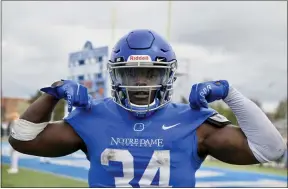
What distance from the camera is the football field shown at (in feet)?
24.0

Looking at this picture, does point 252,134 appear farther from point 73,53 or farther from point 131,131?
point 73,53

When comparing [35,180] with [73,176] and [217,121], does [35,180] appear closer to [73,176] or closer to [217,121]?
[73,176]

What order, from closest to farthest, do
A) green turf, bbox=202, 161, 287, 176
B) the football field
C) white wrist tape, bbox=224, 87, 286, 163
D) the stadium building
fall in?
1. white wrist tape, bbox=224, 87, 286, 163
2. the football field
3. the stadium building
4. green turf, bbox=202, 161, 287, 176

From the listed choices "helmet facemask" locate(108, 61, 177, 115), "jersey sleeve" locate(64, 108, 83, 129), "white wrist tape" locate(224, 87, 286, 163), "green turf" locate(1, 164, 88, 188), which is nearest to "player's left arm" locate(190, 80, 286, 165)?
"white wrist tape" locate(224, 87, 286, 163)

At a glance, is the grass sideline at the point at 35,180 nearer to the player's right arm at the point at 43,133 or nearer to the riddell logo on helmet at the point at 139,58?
the player's right arm at the point at 43,133

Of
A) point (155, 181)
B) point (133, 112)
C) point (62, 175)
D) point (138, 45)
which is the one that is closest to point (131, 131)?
point (133, 112)

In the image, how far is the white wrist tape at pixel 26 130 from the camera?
1.88 m

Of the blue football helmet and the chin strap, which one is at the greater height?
the blue football helmet

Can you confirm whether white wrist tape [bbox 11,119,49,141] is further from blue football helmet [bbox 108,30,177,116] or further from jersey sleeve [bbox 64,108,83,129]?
blue football helmet [bbox 108,30,177,116]

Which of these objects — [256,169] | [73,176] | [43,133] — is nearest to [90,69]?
[73,176]

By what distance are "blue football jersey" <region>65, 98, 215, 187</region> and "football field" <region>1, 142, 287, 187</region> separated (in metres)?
4.76

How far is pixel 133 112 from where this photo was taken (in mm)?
1867

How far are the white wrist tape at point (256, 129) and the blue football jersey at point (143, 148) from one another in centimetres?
11

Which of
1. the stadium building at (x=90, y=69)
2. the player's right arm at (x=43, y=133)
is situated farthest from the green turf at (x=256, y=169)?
the player's right arm at (x=43, y=133)
